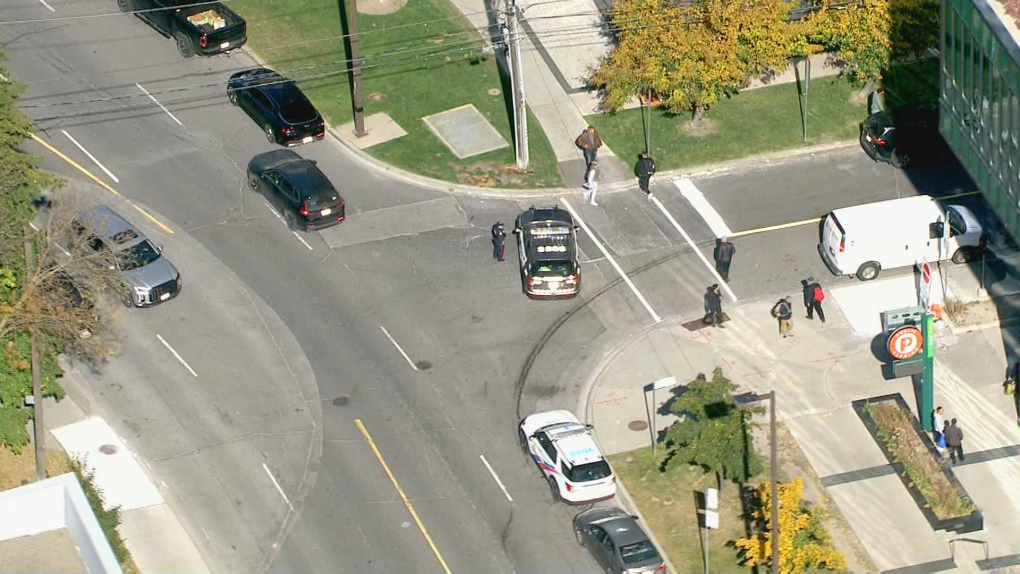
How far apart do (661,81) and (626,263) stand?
6.78 m

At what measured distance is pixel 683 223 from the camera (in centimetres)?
5597

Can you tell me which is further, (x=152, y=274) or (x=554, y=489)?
(x=152, y=274)

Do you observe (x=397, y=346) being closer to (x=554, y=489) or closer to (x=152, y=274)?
(x=554, y=489)

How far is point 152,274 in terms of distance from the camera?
170 ft

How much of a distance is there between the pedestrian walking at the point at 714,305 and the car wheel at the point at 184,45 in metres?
22.3

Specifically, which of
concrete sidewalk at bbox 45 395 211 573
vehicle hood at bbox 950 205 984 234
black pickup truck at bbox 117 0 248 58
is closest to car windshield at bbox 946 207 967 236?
vehicle hood at bbox 950 205 984 234

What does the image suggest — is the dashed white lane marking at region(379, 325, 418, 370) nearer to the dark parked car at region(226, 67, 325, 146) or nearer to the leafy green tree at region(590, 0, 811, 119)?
the dark parked car at region(226, 67, 325, 146)

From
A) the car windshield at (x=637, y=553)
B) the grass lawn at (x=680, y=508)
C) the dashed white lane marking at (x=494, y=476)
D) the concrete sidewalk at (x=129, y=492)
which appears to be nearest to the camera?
the car windshield at (x=637, y=553)

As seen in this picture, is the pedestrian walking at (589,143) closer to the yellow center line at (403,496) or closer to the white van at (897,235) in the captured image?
the white van at (897,235)

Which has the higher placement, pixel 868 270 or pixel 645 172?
pixel 645 172

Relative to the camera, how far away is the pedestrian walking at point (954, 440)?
46.6 metres

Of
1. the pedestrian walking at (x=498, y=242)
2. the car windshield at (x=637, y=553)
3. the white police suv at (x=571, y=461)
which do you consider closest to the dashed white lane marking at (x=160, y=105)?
the pedestrian walking at (x=498, y=242)

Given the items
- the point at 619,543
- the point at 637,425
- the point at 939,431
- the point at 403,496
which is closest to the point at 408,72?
the point at 637,425

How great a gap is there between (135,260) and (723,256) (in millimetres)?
18352
